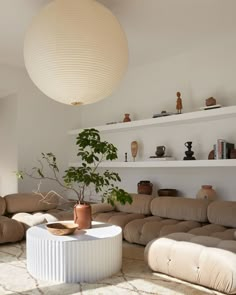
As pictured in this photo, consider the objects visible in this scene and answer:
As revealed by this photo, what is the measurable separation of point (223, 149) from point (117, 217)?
1.64 meters

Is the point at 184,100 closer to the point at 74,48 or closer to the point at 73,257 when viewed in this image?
the point at 74,48

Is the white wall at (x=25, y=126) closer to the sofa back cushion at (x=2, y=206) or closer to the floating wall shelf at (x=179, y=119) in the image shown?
the sofa back cushion at (x=2, y=206)

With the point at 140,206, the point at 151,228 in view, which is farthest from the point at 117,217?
the point at 151,228

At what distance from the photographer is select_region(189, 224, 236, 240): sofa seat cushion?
11.2ft

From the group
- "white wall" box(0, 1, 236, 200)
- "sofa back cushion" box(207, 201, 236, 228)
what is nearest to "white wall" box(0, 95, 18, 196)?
"white wall" box(0, 1, 236, 200)

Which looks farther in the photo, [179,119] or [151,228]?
[179,119]

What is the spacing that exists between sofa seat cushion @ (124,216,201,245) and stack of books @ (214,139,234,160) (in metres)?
0.92

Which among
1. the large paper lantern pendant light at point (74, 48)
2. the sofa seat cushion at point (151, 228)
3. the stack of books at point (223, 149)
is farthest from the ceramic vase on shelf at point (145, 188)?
the large paper lantern pendant light at point (74, 48)

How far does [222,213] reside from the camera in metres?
3.92

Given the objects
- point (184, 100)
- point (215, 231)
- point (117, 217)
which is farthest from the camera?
point (184, 100)

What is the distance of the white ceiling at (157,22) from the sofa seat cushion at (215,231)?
241 centimetres

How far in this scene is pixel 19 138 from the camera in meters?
5.86

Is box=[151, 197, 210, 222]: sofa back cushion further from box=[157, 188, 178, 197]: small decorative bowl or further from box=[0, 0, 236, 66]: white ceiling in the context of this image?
box=[0, 0, 236, 66]: white ceiling

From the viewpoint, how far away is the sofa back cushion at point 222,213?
12.6ft
